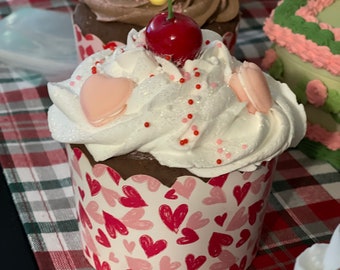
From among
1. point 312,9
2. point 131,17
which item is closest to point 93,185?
point 131,17

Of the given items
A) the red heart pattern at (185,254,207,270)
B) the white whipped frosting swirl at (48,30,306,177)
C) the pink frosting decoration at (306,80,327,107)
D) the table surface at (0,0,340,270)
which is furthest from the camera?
the pink frosting decoration at (306,80,327,107)

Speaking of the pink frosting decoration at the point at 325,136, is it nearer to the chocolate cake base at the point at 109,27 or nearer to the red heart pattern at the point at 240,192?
the chocolate cake base at the point at 109,27

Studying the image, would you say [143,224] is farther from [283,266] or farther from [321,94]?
[321,94]

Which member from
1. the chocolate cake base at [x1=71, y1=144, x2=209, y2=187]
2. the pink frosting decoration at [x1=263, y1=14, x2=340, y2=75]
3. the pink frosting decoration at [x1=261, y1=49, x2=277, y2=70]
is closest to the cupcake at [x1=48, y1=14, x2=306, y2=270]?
the chocolate cake base at [x1=71, y1=144, x2=209, y2=187]

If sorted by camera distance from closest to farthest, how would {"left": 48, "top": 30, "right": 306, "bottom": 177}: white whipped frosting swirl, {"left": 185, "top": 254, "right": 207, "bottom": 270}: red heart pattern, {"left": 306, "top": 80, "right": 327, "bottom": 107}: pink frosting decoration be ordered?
{"left": 48, "top": 30, "right": 306, "bottom": 177}: white whipped frosting swirl < {"left": 185, "top": 254, "right": 207, "bottom": 270}: red heart pattern < {"left": 306, "top": 80, "right": 327, "bottom": 107}: pink frosting decoration

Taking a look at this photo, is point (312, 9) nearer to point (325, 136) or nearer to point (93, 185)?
point (325, 136)

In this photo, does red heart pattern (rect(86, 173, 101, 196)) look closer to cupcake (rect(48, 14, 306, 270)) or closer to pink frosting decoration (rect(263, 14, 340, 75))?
cupcake (rect(48, 14, 306, 270))

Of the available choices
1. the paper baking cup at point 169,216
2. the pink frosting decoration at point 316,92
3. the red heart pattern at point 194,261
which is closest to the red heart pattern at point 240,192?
the paper baking cup at point 169,216
